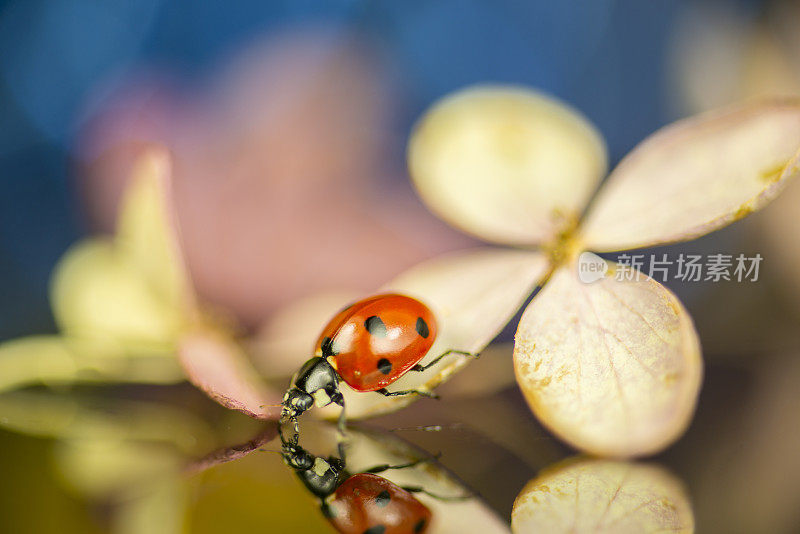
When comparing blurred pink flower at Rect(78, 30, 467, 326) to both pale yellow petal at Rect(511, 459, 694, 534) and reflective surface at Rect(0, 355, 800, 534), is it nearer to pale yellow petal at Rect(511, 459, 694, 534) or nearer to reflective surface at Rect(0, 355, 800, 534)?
Result: reflective surface at Rect(0, 355, 800, 534)

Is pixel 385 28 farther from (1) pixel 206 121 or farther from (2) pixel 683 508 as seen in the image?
(2) pixel 683 508

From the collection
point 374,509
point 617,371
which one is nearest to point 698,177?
point 617,371

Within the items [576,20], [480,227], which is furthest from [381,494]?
[576,20]

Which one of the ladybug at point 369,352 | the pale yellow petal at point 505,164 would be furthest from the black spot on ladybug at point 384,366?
the pale yellow petal at point 505,164

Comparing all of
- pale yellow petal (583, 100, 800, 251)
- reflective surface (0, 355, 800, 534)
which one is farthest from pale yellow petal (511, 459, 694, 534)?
pale yellow petal (583, 100, 800, 251)

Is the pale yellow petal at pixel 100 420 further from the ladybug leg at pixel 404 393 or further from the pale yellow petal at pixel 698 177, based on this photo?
the pale yellow petal at pixel 698 177

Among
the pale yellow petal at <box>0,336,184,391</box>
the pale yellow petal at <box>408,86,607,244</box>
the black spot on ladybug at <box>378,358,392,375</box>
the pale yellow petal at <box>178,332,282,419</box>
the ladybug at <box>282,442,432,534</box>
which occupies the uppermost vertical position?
the pale yellow petal at <box>408,86,607,244</box>

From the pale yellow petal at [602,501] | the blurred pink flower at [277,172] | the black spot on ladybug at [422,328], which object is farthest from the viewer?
the blurred pink flower at [277,172]

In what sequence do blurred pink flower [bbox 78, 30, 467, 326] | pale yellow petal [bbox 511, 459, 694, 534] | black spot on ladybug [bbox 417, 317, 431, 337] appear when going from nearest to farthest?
pale yellow petal [bbox 511, 459, 694, 534]
black spot on ladybug [bbox 417, 317, 431, 337]
blurred pink flower [bbox 78, 30, 467, 326]
